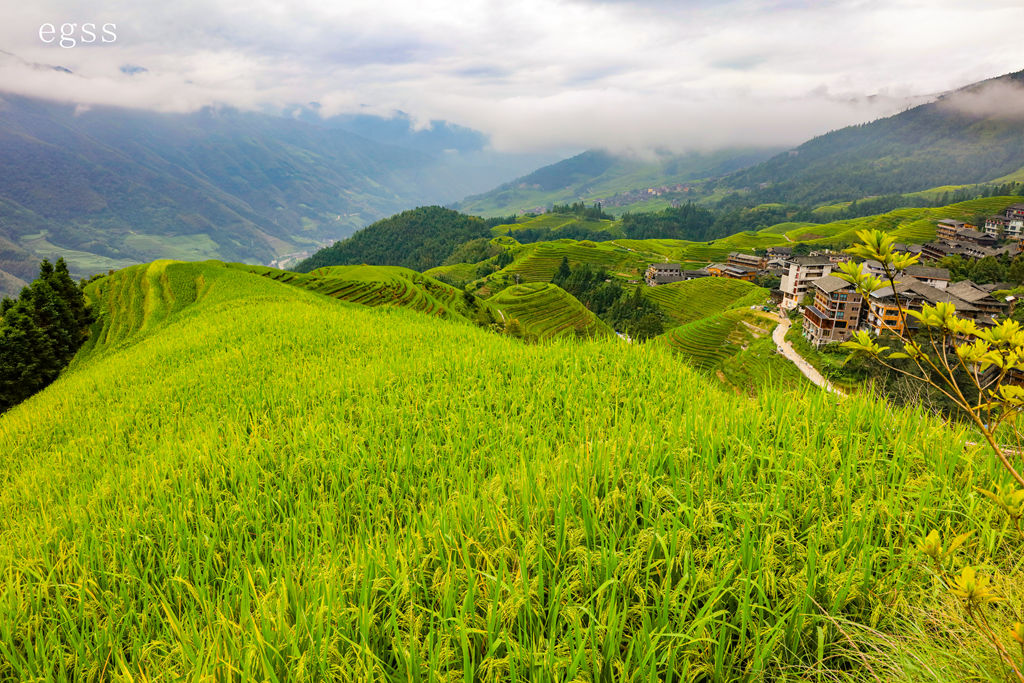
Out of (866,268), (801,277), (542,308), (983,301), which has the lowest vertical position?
(983,301)

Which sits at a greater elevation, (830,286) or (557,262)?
(557,262)

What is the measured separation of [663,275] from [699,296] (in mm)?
15731

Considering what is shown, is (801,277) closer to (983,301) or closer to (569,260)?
(983,301)

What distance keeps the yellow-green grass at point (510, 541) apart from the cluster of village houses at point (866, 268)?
1273 mm

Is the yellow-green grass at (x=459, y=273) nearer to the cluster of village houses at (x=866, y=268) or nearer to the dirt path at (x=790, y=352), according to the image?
the cluster of village houses at (x=866, y=268)

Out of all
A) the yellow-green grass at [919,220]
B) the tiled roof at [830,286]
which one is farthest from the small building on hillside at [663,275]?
the yellow-green grass at [919,220]

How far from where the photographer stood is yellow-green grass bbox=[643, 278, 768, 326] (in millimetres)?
95375

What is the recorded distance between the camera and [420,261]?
185 metres

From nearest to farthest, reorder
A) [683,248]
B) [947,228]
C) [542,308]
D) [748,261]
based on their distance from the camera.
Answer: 1. [542,308]
2. [748,261]
3. [947,228]
4. [683,248]

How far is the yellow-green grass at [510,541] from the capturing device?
216 centimetres

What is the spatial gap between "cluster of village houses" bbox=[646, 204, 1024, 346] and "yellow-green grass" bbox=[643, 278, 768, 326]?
6168 mm

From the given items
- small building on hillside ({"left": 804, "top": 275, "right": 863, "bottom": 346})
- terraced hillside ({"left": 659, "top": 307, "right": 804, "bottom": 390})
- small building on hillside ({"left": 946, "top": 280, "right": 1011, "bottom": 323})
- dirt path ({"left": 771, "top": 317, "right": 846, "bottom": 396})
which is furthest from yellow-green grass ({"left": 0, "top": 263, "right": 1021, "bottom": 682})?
small building on hillside ({"left": 946, "top": 280, "right": 1011, "bottom": 323})

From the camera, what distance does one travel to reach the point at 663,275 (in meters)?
116

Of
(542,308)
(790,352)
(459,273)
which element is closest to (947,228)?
(790,352)
